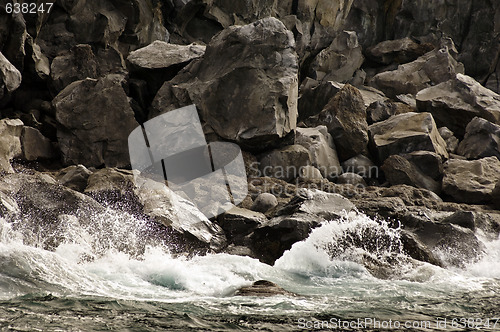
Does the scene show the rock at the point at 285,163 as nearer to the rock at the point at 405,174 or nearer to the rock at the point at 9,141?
the rock at the point at 405,174

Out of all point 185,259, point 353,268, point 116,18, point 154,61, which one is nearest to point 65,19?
point 116,18

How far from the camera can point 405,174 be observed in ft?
36.3

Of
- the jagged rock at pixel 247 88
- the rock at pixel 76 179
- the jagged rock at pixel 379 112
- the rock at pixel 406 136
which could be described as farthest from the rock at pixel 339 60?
the rock at pixel 76 179

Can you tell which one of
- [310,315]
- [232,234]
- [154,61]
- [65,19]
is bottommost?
[310,315]

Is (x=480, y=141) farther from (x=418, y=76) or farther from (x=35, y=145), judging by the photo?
(x=35, y=145)

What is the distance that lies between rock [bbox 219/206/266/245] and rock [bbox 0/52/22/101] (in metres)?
5.38

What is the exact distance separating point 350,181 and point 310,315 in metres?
6.80

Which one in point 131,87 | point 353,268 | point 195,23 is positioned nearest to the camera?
point 353,268

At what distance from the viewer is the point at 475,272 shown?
7.36 m

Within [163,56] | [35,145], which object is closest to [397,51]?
[163,56]

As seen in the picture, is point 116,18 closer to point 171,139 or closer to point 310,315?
point 171,139

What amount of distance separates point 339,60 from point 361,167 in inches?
407

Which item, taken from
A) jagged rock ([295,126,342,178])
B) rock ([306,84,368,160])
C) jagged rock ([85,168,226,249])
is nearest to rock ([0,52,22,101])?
jagged rock ([85,168,226,249])

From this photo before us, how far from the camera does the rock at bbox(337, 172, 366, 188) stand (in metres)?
11.1
